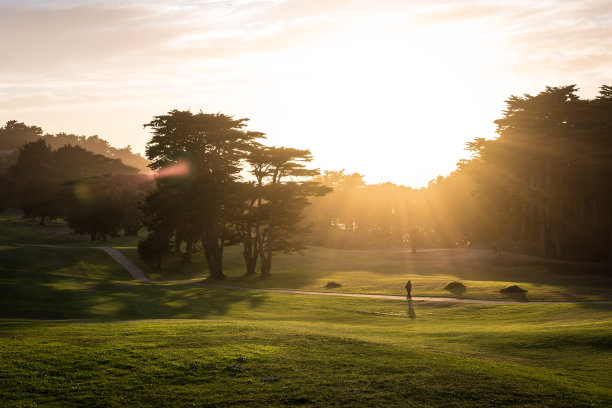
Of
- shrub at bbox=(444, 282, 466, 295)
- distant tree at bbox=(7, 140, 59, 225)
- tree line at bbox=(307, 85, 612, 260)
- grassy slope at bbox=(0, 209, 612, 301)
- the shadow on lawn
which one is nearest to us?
the shadow on lawn

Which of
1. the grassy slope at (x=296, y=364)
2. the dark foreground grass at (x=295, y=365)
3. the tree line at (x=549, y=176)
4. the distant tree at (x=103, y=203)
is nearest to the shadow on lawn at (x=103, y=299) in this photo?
the grassy slope at (x=296, y=364)

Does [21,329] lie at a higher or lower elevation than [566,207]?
lower

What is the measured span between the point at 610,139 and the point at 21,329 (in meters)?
64.0

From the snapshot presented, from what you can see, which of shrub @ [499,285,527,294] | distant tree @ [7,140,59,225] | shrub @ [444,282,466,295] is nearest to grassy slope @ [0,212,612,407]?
shrub @ [499,285,527,294]

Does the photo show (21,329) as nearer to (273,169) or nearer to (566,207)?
(273,169)

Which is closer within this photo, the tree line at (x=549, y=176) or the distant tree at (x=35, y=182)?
the tree line at (x=549, y=176)

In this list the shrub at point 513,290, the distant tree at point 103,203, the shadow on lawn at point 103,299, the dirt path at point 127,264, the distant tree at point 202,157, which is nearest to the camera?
the shadow on lawn at point 103,299

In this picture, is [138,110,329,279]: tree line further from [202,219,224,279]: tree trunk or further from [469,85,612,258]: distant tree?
[469,85,612,258]: distant tree

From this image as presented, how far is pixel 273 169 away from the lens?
213 ft

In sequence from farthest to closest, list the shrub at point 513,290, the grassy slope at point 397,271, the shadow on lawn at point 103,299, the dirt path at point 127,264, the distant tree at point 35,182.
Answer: the distant tree at point 35,182
the dirt path at point 127,264
the grassy slope at point 397,271
the shrub at point 513,290
the shadow on lawn at point 103,299

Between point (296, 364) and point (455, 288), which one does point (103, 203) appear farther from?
point (296, 364)

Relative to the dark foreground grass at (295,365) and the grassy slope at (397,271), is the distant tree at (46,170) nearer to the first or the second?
the grassy slope at (397,271)

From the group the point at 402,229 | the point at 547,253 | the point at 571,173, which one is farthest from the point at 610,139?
the point at 402,229

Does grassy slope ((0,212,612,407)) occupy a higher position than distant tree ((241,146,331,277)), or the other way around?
distant tree ((241,146,331,277))
